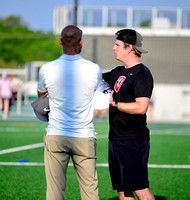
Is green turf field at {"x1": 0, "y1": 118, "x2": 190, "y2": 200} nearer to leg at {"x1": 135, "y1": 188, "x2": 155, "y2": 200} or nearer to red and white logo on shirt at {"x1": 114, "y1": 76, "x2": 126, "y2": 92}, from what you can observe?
leg at {"x1": 135, "y1": 188, "x2": 155, "y2": 200}

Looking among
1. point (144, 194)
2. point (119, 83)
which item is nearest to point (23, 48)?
point (119, 83)

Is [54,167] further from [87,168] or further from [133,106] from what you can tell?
[133,106]

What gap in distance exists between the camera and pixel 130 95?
434 cm

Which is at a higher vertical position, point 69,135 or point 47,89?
point 47,89

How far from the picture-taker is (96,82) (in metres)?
4.11

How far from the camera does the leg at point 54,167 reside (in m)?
4.14

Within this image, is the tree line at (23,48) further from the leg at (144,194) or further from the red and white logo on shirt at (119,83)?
the leg at (144,194)

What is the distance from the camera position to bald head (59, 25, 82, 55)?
4039mm

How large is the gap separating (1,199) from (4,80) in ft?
54.5

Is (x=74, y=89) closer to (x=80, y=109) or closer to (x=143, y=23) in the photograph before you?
(x=80, y=109)

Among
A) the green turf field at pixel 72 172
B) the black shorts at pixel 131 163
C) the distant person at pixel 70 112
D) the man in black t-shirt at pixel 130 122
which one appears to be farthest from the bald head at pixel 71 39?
the green turf field at pixel 72 172

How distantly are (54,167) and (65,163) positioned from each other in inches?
4.7

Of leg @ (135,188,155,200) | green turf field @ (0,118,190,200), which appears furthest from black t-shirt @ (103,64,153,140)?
green turf field @ (0,118,190,200)

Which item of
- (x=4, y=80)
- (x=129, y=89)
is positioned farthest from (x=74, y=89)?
(x=4, y=80)
